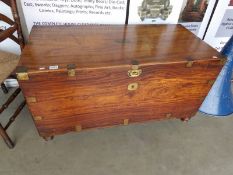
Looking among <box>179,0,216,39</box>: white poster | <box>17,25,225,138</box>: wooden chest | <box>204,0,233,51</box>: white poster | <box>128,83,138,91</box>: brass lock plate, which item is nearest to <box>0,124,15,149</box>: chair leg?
<box>17,25,225,138</box>: wooden chest

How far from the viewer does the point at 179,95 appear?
120 centimetres

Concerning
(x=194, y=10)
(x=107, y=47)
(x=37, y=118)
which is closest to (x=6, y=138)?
(x=37, y=118)

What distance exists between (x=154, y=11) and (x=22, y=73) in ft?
2.98

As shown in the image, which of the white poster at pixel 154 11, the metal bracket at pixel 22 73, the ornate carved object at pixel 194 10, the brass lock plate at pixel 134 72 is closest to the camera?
the metal bracket at pixel 22 73

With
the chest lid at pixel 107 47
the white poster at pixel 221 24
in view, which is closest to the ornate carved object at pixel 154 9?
the chest lid at pixel 107 47

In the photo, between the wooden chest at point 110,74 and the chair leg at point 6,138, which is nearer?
the wooden chest at point 110,74

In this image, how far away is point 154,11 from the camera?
4.48 ft

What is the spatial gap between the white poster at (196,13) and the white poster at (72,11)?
1.43 ft

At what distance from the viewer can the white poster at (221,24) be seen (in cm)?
150

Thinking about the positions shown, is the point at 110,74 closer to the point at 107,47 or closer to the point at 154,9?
the point at 107,47

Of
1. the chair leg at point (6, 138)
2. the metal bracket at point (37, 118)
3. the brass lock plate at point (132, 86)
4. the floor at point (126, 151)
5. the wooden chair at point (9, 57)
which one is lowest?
the floor at point (126, 151)

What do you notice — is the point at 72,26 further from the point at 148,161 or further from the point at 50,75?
the point at 148,161

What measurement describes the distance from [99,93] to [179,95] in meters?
0.47

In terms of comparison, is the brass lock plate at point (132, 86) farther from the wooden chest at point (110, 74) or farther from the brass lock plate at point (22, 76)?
the brass lock plate at point (22, 76)
